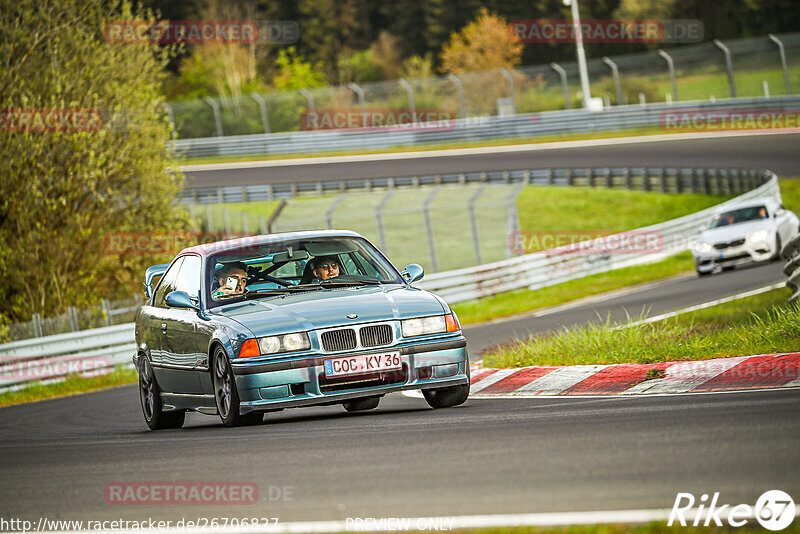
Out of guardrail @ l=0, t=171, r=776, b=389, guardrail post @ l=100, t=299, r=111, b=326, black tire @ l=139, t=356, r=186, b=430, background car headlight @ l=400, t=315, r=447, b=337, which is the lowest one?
guardrail @ l=0, t=171, r=776, b=389

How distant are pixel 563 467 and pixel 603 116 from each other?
44.3 m

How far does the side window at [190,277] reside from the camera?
33.0 ft

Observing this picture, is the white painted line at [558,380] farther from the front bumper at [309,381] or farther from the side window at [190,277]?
the side window at [190,277]

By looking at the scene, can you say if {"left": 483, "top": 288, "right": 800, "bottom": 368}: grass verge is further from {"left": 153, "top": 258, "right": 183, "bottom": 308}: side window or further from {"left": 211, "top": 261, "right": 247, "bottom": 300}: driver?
{"left": 153, "top": 258, "right": 183, "bottom": 308}: side window

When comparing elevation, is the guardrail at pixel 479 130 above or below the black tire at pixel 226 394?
below

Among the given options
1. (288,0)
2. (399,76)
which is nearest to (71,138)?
(399,76)

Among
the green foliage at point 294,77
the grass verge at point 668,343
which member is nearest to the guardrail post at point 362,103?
the green foliage at point 294,77

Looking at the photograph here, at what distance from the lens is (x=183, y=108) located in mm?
55156

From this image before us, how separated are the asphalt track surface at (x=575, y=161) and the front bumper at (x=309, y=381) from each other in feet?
98.2

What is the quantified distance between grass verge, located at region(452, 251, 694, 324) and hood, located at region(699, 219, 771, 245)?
2.62m

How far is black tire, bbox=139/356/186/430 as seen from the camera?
10.6 m

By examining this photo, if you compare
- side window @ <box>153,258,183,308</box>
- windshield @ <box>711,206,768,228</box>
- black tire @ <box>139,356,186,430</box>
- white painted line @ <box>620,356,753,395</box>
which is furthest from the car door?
windshield @ <box>711,206,768,228</box>

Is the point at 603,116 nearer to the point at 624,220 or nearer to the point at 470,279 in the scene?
the point at 624,220

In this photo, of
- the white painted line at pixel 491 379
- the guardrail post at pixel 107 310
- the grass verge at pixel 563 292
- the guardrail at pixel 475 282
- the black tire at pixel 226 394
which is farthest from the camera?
the grass verge at pixel 563 292
